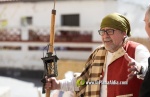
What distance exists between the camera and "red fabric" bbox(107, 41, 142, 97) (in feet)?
7.14

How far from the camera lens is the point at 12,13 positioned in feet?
36.6

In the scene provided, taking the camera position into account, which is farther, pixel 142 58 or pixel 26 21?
pixel 26 21

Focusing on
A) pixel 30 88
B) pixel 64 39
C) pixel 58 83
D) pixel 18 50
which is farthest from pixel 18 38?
pixel 58 83

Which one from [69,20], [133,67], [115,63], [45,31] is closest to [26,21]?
[45,31]

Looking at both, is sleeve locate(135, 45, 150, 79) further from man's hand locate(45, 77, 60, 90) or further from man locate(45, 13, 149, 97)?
man's hand locate(45, 77, 60, 90)

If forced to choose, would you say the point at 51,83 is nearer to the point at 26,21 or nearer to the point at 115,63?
the point at 115,63

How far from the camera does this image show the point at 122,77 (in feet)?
7.16

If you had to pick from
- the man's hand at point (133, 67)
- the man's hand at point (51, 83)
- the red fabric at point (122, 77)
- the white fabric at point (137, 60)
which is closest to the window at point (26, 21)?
the white fabric at point (137, 60)

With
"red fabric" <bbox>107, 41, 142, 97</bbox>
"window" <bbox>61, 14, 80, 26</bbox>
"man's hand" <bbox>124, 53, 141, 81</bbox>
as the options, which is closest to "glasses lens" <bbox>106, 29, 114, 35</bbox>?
"red fabric" <bbox>107, 41, 142, 97</bbox>

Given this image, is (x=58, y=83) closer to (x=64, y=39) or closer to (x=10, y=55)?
(x=64, y=39)

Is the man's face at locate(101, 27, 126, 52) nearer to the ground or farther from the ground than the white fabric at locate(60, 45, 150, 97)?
farther from the ground

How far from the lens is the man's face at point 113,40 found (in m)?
2.21

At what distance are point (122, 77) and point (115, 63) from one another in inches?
5.3

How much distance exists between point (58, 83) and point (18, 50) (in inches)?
340
